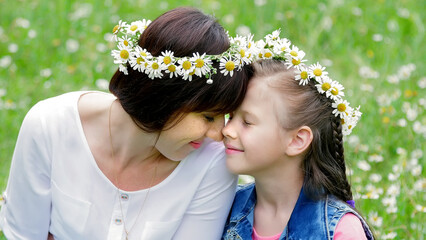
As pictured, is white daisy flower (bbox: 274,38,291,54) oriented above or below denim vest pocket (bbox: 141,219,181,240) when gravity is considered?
above

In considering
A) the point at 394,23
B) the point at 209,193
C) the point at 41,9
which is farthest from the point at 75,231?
the point at 394,23

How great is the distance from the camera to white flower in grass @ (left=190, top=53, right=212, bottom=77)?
2.39 metres

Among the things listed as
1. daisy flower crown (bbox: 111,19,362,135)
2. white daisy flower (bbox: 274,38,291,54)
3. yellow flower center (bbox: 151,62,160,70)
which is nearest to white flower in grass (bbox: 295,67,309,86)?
daisy flower crown (bbox: 111,19,362,135)

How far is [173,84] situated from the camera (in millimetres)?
2451

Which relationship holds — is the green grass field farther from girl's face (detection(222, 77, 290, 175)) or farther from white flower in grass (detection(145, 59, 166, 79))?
white flower in grass (detection(145, 59, 166, 79))

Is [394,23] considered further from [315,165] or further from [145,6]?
[315,165]

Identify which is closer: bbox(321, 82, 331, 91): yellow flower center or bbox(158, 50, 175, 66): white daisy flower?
bbox(158, 50, 175, 66): white daisy flower

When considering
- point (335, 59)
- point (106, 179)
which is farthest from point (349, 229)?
point (335, 59)

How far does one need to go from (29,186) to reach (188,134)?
767 millimetres

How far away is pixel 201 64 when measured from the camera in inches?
94.1

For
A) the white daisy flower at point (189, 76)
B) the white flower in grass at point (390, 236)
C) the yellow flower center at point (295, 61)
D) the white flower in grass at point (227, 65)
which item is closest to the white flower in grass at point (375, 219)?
the white flower in grass at point (390, 236)

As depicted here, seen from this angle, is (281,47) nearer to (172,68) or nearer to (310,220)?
(172,68)

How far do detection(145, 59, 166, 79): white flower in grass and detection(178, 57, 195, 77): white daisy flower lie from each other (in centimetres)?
6

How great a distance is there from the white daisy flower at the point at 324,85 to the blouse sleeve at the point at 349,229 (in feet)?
1.53
